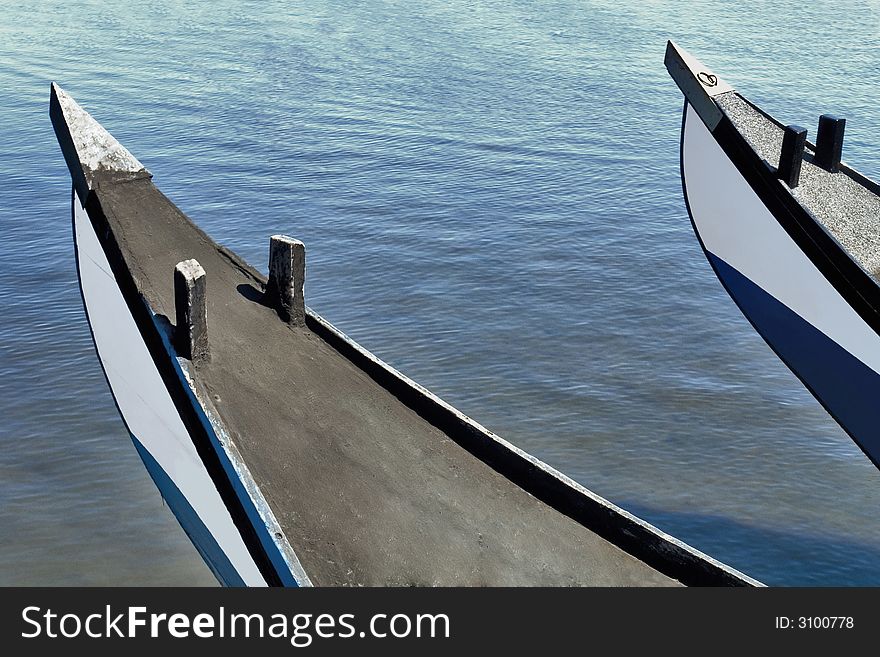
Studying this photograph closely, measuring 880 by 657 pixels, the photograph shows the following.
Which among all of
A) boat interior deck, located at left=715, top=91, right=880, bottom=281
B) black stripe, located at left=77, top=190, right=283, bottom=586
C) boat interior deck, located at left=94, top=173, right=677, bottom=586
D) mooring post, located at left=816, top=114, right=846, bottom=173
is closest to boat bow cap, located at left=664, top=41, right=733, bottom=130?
boat interior deck, located at left=715, top=91, right=880, bottom=281

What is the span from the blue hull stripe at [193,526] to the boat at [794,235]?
8212 mm

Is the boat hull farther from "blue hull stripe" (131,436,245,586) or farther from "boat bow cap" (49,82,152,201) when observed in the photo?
"boat bow cap" (49,82,152,201)

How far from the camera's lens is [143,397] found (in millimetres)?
12586

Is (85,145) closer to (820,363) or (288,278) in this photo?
(288,278)

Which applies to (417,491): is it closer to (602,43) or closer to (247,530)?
(247,530)

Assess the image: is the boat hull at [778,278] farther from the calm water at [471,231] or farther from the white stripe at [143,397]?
the white stripe at [143,397]

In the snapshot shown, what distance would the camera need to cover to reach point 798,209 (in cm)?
1405

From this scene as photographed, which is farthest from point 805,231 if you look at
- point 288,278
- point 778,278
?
point 288,278

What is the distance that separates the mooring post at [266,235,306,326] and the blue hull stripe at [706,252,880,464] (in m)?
7.37

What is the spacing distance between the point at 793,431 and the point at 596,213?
35.0ft

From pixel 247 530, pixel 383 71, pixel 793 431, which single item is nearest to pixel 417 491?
pixel 247 530

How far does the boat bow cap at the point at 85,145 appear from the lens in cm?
1413

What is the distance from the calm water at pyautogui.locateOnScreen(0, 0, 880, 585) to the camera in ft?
47.7

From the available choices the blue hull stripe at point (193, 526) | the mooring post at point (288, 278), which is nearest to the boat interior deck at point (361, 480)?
the mooring post at point (288, 278)
